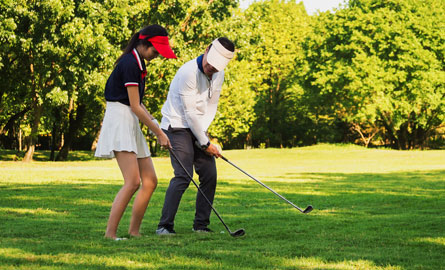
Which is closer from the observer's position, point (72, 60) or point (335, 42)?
point (72, 60)

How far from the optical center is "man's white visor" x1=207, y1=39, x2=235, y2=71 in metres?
6.52

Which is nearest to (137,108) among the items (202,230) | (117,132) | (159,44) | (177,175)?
(117,132)

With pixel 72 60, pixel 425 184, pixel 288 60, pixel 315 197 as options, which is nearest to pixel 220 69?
pixel 315 197

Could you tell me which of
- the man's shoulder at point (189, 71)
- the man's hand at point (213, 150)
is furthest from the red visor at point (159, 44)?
the man's hand at point (213, 150)

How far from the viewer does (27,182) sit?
15492mm

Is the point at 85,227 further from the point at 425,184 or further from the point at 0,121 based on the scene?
the point at 0,121

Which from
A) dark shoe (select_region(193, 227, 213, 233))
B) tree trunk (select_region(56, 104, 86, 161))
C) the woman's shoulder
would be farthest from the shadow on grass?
tree trunk (select_region(56, 104, 86, 161))

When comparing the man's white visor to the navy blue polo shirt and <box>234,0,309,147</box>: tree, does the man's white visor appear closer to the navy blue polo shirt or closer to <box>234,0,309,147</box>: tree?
the navy blue polo shirt

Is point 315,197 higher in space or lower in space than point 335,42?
lower

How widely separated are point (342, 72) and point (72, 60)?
2120 cm

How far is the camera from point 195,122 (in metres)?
6.64

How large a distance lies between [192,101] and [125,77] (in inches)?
38.2

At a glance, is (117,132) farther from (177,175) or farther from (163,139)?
(177,175)

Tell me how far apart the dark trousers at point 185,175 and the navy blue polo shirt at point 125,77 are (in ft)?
3.03
